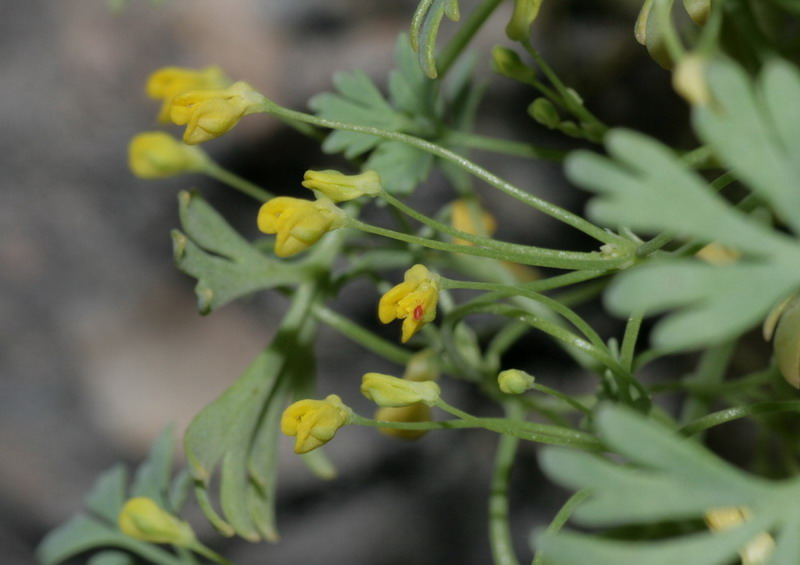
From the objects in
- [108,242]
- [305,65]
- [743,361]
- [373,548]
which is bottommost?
[373,548]

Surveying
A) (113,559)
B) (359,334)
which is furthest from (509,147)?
(113,559)

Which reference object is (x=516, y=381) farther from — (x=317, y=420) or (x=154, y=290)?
(x=154, y=290)

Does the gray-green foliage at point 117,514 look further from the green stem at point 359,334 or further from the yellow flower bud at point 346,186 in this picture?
the yellow flower bud at point 346,186

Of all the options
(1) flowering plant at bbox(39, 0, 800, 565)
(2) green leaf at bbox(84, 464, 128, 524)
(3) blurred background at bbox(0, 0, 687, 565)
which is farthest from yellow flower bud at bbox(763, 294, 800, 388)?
(3) blurred background at bbox(0, 0, 687, 565)

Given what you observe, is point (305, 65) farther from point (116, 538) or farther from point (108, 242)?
point (116, 538)

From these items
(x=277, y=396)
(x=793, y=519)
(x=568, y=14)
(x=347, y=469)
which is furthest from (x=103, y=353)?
(x=793, y=519)

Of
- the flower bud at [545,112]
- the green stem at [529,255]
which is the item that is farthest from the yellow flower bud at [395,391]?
the flower bud at [545,112]
